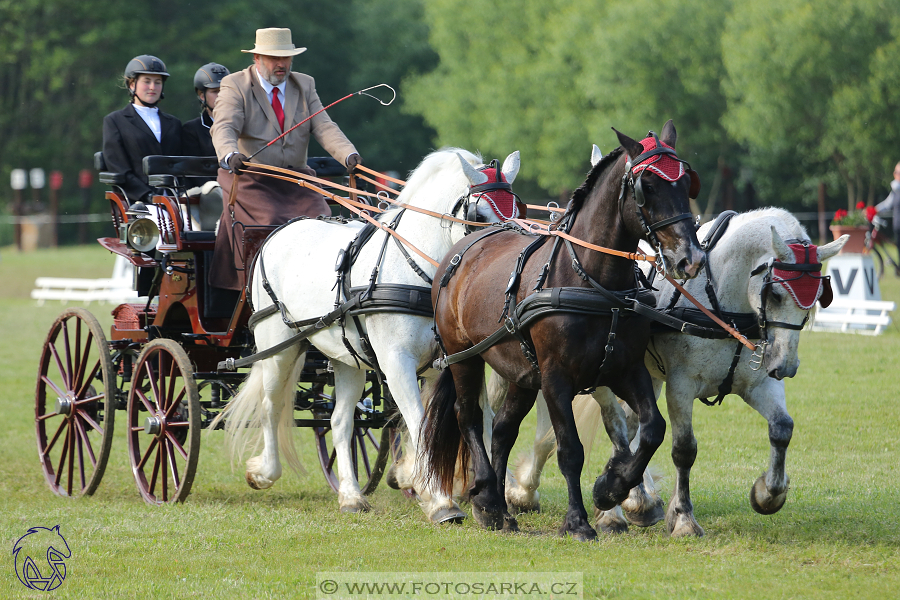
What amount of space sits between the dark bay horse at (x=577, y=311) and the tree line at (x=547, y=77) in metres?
23.3

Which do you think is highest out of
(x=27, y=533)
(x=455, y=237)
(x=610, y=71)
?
(x=610, y=71)

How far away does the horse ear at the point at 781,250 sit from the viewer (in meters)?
5.19

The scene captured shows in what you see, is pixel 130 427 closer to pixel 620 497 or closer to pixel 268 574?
pixel 268 574

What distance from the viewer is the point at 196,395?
6.70 metres

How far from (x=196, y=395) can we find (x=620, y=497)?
2.83 meters

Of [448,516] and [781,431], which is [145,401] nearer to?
[448,516]

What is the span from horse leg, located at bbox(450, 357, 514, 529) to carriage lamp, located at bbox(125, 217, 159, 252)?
248 centimetres

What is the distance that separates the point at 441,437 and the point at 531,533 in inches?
27.2

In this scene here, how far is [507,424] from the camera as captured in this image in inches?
227

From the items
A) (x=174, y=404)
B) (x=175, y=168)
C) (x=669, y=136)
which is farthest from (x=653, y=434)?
(x=175, y=168)

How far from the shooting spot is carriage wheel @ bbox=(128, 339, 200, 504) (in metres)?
6.67

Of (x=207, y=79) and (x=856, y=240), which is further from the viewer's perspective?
(x=856, y=240)

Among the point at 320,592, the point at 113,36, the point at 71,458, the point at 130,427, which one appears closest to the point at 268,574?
the point at 320,592

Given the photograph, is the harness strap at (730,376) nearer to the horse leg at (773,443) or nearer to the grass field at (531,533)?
the horse leg at (773,443)
